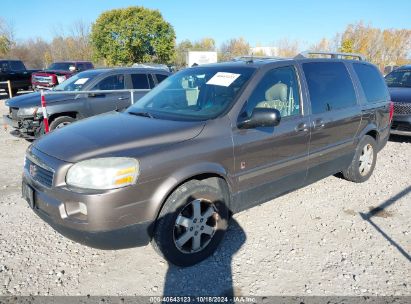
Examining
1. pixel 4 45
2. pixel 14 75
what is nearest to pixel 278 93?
pixel 14 75

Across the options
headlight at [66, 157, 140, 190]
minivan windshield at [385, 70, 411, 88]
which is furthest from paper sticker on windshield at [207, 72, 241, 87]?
minivan windshield at [385, 70, 411, 88]

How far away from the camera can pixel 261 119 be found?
10.4 feet

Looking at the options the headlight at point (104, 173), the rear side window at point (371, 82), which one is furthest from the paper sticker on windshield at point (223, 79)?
the rear side window at point (371, 82)

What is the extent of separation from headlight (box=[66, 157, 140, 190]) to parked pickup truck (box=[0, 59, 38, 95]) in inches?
725

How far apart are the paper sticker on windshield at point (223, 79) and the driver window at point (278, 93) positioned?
288 mm

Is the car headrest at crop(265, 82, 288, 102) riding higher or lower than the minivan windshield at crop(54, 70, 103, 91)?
lower

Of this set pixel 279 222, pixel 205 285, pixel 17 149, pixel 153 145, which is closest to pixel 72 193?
pixel 153 145

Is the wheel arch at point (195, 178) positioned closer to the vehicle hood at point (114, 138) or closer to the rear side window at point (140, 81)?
the vehicle hood at point (114, 138)

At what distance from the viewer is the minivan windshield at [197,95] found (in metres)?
3.39

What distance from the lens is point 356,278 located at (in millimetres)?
2943

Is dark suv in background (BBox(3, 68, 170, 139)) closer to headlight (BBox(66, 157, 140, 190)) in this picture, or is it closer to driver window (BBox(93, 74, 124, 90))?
driver window (BBox(93, 74, 124, 90))

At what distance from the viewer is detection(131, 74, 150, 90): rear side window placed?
8.18 meters

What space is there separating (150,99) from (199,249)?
6.11 ft

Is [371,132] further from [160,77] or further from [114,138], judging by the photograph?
[160,77]
